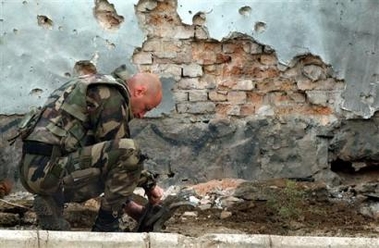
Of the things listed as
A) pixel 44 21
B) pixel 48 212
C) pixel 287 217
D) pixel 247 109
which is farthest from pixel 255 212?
pixel 44 21

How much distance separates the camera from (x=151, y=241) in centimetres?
505

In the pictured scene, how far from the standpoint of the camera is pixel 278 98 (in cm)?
739

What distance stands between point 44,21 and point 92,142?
1.77 meters

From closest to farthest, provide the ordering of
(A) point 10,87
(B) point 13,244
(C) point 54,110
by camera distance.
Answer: (B) point 13,244, (C) point 54,110, (A) point 10,87

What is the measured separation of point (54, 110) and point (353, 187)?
2578mm

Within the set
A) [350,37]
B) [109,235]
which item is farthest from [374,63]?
[109,235]

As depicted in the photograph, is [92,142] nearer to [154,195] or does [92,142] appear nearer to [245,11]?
[154,195]

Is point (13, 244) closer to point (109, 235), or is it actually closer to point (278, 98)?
point (109, 235)

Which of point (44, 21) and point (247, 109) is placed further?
point (247, 109)

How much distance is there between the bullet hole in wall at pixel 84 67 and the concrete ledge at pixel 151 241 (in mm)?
2356

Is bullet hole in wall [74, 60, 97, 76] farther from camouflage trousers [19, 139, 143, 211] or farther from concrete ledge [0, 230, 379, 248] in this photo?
concrete ledge [0, 230, 379, 248]

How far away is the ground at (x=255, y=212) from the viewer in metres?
6.48

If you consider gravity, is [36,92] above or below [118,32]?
below

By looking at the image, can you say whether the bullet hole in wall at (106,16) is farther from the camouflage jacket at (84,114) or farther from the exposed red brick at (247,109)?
the camouflage jacket at (84,114)
